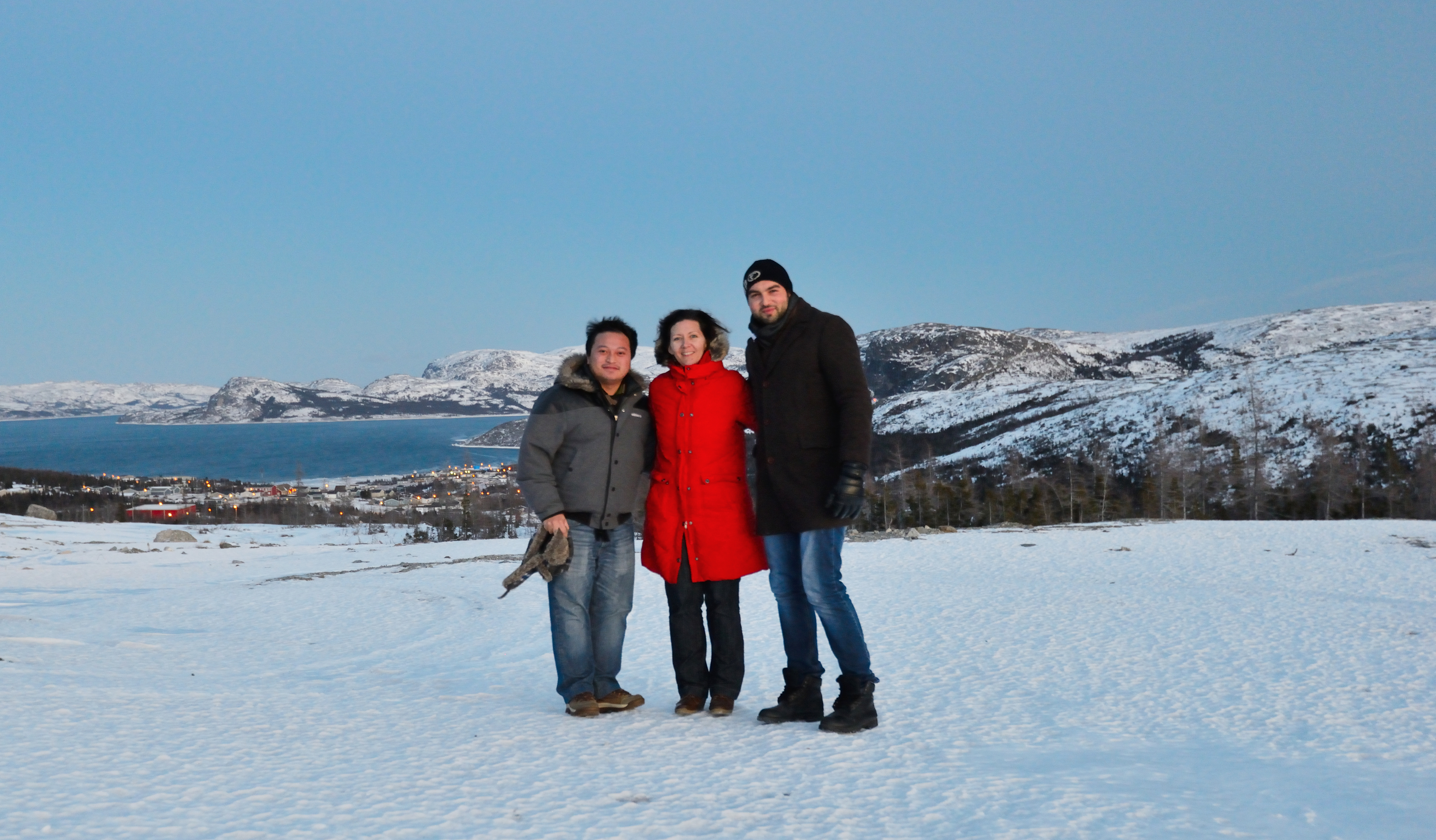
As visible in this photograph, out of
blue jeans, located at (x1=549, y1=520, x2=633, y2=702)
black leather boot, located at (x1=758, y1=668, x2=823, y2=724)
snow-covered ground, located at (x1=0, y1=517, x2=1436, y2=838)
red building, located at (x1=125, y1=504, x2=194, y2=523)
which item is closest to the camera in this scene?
snow-covered ground, located at (x1=0, y1=517, x2=1436, y2=838)

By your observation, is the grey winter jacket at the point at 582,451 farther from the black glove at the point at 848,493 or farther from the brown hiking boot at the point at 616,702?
the black glove at the point at 848,493

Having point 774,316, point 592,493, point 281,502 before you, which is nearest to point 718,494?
point 592,493

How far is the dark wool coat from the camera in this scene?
156 inches

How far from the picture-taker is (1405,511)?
51281 mm

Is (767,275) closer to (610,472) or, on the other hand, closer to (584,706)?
(610,472)

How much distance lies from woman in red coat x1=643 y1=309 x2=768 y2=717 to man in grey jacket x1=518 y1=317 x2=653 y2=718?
0.17 metres

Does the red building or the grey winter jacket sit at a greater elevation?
the grey winter jacket

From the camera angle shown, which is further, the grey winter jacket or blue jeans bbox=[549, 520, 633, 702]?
blue jeans bbox=[549, 520, 633, 702]

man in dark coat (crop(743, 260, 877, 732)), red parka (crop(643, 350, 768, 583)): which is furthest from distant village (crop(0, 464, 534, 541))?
man in dark coat (crop(743, 260, 877, 732))

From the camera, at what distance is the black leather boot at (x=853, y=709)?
396 cm

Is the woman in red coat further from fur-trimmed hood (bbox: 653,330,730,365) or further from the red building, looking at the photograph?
the red building

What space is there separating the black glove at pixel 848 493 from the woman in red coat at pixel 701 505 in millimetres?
580

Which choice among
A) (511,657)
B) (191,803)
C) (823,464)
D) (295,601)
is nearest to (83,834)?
(191,803)

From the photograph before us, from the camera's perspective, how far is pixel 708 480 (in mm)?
4258
